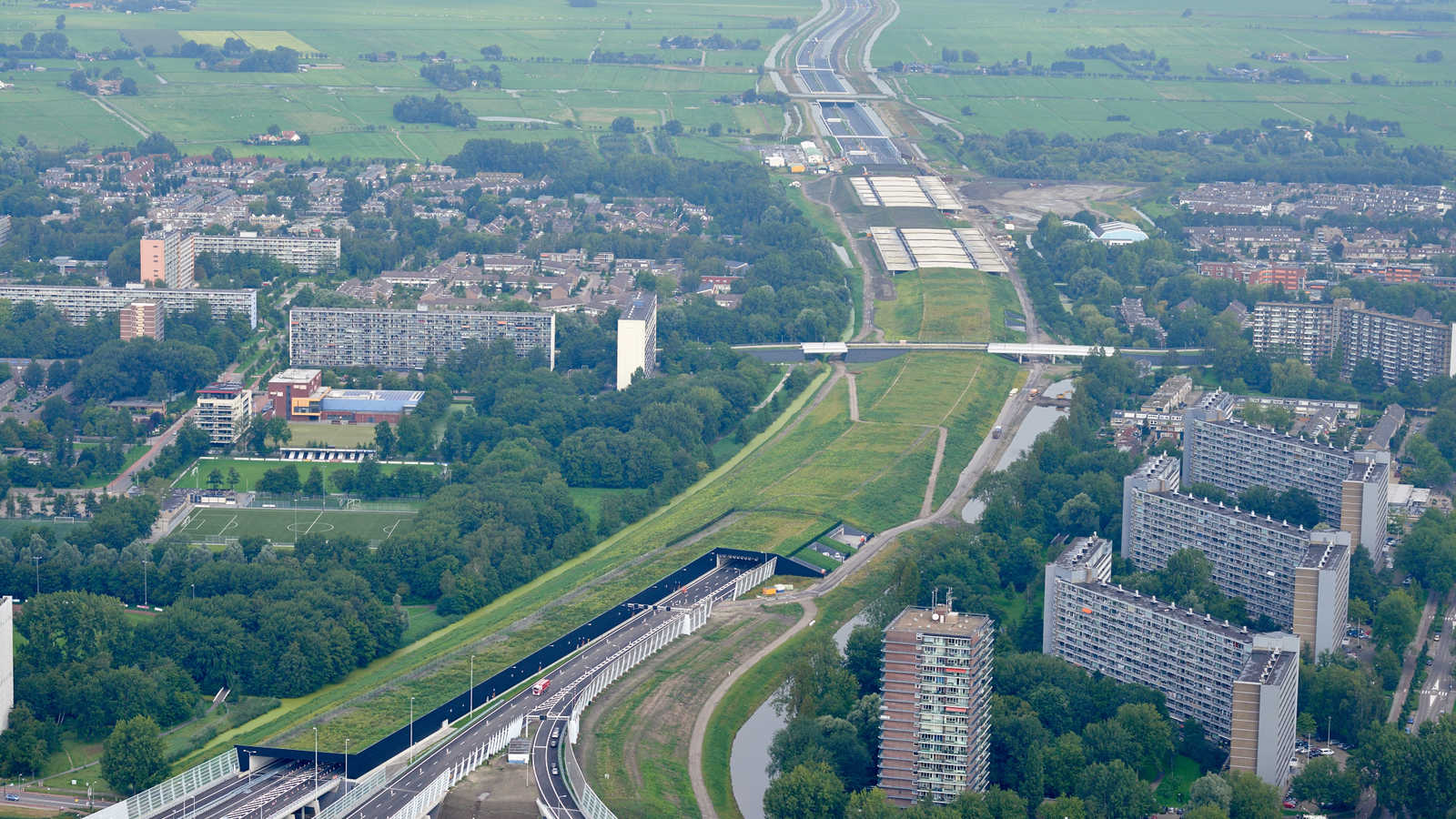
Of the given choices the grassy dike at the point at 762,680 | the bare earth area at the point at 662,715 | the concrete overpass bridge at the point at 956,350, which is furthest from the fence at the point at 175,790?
the concrete overpass bridge at the point at 956,350

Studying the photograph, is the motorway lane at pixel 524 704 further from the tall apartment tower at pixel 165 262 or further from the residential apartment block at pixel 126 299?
the tall apartment tower at pixel 165 262

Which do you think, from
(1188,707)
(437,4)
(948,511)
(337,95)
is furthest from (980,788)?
(437,4)

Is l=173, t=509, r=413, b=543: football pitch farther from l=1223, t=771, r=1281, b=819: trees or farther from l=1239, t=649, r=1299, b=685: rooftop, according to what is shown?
l=1223, t=771, r=1281, b=819: trees

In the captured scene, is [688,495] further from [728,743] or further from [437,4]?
[437,4]

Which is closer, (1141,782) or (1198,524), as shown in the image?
(1141,782)

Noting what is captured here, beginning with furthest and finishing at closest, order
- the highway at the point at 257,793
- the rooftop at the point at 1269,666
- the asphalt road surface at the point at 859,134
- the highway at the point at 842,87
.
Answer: the highway at the point at 842,87
the asphalt road surface at the point at 859,134
the rooftop at the point at 1269,666
the highway at the point at 257,793

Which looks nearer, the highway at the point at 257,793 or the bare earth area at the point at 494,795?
the highway at the point at 257,793

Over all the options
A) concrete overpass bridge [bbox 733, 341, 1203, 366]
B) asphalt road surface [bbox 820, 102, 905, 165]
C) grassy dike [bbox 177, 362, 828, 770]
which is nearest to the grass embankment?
grassy dike [bbox 177, 362, 828, 770]
